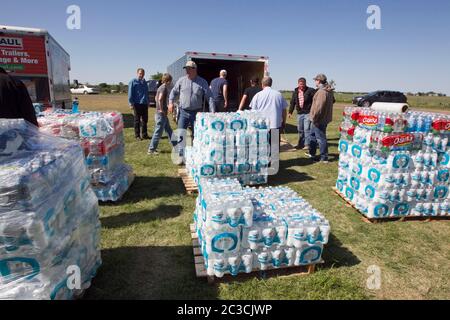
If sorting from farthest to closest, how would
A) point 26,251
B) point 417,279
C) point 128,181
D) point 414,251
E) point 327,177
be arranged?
1. point 327,177
2. point 128,181
3. point 414,251
4. point 417,279
5. point 26,251

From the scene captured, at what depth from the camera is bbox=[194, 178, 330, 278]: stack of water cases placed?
10.1 ft

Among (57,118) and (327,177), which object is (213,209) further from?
(327,177)

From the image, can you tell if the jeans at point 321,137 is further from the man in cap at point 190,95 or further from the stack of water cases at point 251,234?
the stack of water cases at point 251,234

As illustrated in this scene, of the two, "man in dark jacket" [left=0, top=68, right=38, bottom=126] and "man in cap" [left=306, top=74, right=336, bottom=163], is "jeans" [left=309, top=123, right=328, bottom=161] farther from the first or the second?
"man in dark jacket" [left=0, top=68, right=38, bottom=126]

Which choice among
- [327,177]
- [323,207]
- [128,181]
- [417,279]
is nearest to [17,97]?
[128,181]

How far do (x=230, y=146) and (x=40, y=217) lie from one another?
3.79 metres

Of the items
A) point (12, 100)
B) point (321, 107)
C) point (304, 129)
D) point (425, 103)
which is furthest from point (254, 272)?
point (425, 103)

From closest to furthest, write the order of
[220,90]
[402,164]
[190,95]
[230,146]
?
[402,164] → [230,146] → [190,95] → [220,90]

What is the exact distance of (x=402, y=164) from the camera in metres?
4.60

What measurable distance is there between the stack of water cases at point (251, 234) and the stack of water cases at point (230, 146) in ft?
6.77

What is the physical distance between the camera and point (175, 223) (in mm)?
4641

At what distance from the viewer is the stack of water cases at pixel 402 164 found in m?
4.56

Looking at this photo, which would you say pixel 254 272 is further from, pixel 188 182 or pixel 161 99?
pixel 161 99

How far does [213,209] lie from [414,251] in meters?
3.07
